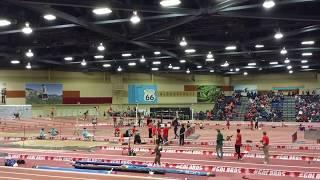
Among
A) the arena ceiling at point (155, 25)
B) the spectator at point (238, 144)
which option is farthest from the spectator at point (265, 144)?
the arena ceiling at point (155, 25)

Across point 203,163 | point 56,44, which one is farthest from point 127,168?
point 56,44

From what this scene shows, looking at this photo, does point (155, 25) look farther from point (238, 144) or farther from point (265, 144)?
point (265, 144)

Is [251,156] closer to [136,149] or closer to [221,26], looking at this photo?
[136,149]

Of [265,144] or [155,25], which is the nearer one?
[265,144]

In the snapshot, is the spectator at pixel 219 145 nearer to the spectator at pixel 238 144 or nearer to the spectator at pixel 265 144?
the spectator at pixel 238 144

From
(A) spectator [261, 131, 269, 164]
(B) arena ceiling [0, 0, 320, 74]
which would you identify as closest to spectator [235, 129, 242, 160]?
(A) spectator [261, 131, 269, 164]

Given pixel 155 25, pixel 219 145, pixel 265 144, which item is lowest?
pixel 219 145

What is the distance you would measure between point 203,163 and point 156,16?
30.0ft

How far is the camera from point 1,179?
17016mm

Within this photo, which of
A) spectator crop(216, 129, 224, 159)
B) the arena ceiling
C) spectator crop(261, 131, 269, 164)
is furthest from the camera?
spectator crop(216, 129, 224, 159)

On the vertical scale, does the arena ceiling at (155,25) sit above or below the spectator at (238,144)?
above

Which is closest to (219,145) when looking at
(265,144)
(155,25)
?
(265,144)

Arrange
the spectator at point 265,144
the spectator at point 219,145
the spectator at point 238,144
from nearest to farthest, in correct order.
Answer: the spectator at point 265,144 → the spectator at point 238,144 → the spectator at point 219,145

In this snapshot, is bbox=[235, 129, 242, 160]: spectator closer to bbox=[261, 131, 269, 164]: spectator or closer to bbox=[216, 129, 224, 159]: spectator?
bbox=[216, 129, 224, 159]: spectator
